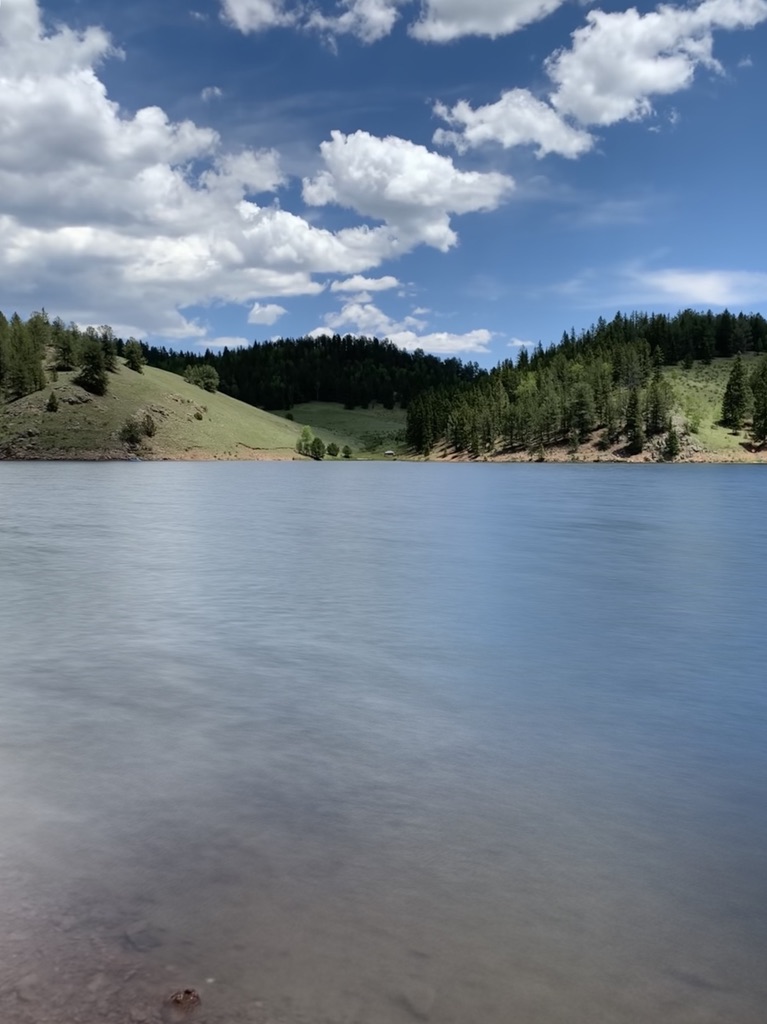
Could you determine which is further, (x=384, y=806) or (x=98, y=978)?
(x=384, y=806)

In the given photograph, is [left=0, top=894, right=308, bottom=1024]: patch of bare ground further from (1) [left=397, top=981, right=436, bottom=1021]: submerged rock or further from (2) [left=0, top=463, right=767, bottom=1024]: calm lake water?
(1) [left=397, top=981, right=436, bottom=1021]: submerged rock

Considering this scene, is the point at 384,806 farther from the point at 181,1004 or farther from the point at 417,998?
the point at 181,1004

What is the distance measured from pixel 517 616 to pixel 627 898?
16.9 metres

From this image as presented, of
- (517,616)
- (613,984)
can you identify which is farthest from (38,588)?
(613,984)

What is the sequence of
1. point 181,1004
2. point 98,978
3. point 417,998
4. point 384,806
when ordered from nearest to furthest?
1. point 181,1004
2. point 417,998
3. point 98,978
4. point 384,806

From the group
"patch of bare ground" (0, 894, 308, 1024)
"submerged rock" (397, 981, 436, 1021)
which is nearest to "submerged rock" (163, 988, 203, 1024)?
"patch of bare ground" (0, 894, 308, 1024)

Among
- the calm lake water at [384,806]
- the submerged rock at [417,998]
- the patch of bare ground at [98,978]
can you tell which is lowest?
the calm lake water at [384,806]

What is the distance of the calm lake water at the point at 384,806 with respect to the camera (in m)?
6.66

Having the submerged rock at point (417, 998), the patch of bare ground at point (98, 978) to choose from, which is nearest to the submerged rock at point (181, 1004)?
the patch of bare ground at point (98, 978)

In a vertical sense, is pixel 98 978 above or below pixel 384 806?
above

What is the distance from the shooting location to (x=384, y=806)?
34.2 ft

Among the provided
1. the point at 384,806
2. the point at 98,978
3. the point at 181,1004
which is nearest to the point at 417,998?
the point at 181,1004

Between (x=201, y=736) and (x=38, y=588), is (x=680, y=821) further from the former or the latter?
(x=38, y=588)

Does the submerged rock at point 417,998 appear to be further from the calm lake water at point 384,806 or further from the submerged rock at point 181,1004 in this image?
the submerged rock at point 181,1004
